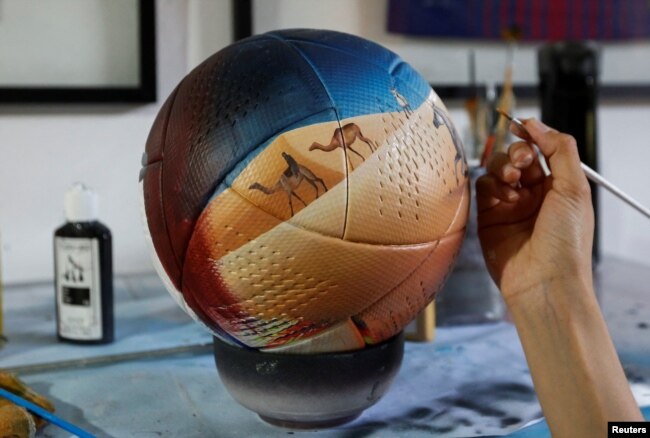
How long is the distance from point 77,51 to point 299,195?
85 centimetres

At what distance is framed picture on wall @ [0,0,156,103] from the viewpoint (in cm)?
127

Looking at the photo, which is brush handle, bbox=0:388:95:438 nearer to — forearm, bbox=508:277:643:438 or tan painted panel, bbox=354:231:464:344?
tan painted panel, bbox=354:231:464:344

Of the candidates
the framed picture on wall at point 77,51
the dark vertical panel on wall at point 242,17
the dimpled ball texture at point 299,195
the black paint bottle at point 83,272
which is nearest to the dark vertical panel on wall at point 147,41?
the framed picture on wall at point 77,51

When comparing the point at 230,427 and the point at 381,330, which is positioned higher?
the point at 381,330

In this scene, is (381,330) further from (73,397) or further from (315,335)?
(73,397)

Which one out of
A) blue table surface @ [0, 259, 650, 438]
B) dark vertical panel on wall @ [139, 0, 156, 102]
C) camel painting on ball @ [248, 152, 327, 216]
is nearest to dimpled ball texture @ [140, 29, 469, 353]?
camel painting on ball @ [248, 152, 327, 216]

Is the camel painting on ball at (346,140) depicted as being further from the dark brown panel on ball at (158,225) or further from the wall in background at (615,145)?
the wall in background at (615,145)

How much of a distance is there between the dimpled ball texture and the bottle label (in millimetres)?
329

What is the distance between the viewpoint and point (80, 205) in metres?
0.97

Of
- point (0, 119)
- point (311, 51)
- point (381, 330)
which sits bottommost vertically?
point (381, 330)

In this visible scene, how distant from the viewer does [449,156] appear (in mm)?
695

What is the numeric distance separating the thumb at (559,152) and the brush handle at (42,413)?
0.54 meters

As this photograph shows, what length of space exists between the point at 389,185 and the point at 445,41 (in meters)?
1.00

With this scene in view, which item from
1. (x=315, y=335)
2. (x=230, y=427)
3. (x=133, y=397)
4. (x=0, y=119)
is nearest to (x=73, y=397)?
(x=133, y=397)
